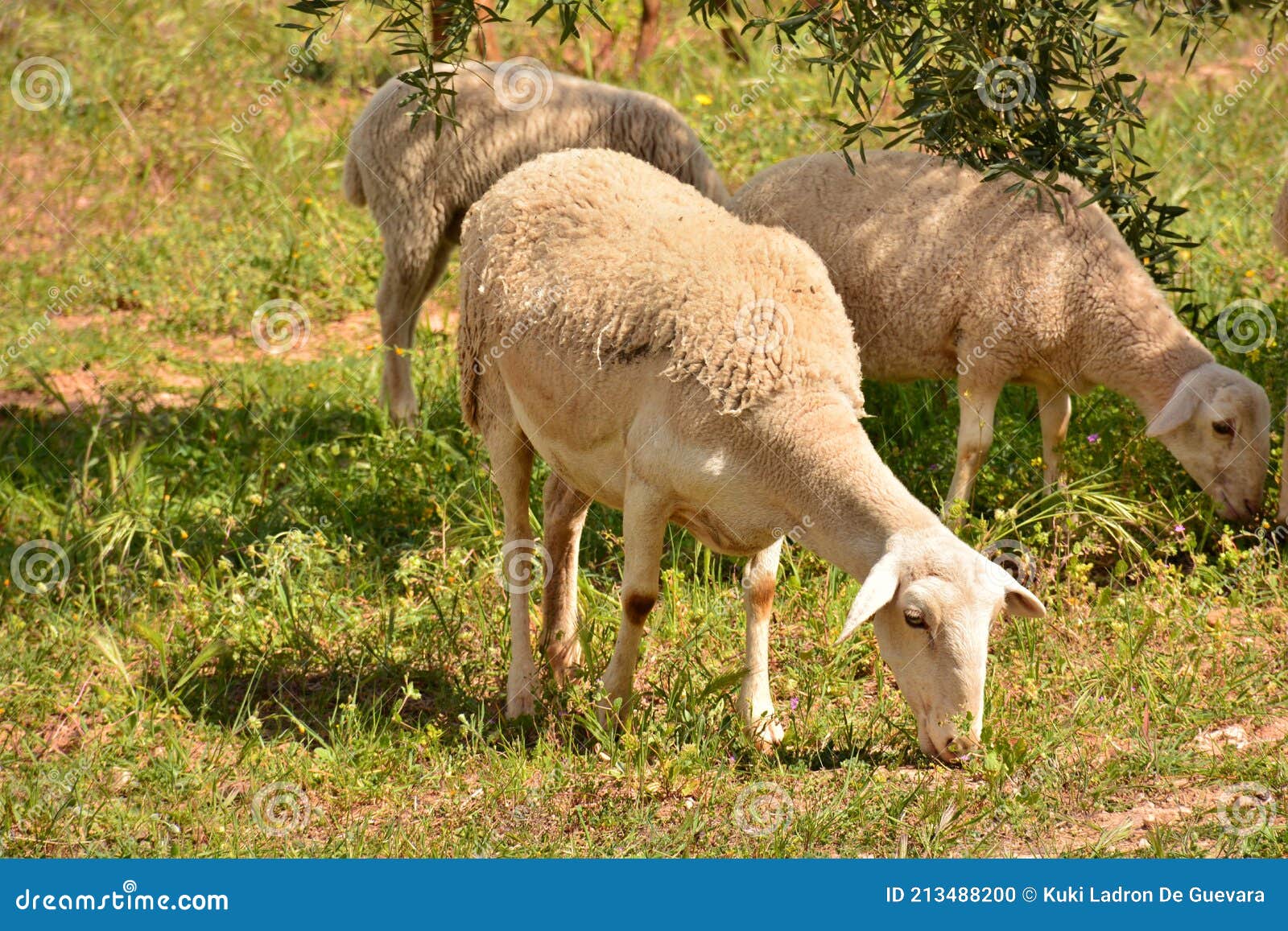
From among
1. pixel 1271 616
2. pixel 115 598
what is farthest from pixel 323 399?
pixel 1271 616

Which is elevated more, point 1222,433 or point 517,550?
point 1222,433

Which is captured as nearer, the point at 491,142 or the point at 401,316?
the point at 491,142

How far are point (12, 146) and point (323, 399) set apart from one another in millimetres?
4730

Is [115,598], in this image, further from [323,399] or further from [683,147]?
[683,147]

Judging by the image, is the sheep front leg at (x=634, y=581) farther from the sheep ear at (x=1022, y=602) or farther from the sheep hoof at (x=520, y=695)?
the sheep ear at (x=1022, y=602)
